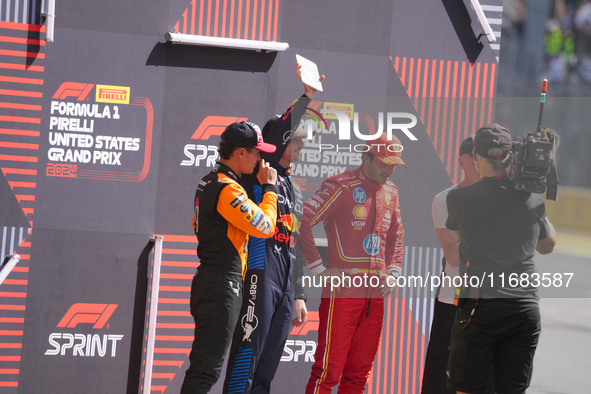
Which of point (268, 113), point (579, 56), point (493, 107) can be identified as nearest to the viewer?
point (493, 107)

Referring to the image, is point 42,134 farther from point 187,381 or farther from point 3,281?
point 187,381

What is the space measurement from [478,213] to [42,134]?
90.0 inches

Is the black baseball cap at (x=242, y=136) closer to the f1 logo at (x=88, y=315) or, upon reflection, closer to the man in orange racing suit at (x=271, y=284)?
the man in orange racing suit at (x=271, y=284)

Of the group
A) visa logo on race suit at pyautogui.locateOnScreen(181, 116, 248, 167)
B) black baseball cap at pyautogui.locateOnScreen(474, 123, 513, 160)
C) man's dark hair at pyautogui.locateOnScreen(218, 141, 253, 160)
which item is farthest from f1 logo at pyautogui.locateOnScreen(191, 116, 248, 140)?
black baseball cap at pyautogui.locateOnScreen(474, 123, 513, 160)

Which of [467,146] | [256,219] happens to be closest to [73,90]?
[256,219]

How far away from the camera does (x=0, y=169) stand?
369 centimetres

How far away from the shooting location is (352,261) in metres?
3.52

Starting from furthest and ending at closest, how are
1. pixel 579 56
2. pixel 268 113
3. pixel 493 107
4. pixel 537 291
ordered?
pixel 579 56, pixel 268 113, pixel 493 107, pixel 537 291

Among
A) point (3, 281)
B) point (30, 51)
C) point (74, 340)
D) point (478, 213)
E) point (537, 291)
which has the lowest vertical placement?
point (74, 340)

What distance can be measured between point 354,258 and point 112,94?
1571 mm

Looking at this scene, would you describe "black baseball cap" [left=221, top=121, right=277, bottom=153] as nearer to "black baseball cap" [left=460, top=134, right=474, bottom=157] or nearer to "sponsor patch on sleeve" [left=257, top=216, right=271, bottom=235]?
"sponsor patch on sleeve" [left=257, top=216, right=271, bottom=235]

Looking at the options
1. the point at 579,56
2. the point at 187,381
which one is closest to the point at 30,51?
the point at 187,381

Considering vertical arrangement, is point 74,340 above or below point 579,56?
below

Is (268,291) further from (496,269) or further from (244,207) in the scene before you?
(496,269)
